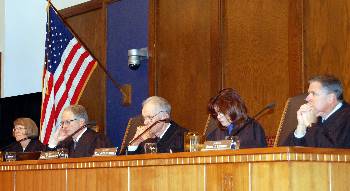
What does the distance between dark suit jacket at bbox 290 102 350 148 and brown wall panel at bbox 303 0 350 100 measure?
65cm

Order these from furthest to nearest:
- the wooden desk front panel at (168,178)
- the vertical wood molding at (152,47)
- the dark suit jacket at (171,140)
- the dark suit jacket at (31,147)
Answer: the dark suit jacket at (31,147) → the vertical wood molding at (152,47) → the dark suit jacket at (171,140) → the wooden desk front panel at (168,178)

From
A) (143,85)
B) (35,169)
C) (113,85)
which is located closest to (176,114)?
(143,85)

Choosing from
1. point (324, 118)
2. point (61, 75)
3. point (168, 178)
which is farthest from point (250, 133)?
point (61, 75)

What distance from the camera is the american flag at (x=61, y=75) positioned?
22.3 feet

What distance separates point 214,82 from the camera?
19.2 ft

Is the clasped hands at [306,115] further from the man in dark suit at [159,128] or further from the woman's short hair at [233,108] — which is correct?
the man in dark suit at [159,128]

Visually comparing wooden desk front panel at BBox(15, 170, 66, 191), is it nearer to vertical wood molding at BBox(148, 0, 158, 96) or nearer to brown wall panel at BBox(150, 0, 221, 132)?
brown wall panel at BBox(150, 0, 221, 132)

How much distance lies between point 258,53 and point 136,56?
→ 1471mm

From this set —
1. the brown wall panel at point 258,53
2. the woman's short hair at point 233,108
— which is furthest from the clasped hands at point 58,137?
the woman's short hair at point 233,108

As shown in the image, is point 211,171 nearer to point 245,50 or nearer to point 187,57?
point 245,50

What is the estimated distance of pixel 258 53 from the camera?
5.49 metres

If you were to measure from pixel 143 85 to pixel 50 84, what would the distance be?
2.86 feet

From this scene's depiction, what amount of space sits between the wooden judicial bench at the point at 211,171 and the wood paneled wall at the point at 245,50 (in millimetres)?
1696

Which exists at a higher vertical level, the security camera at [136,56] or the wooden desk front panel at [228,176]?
the security camera at [136,56]
